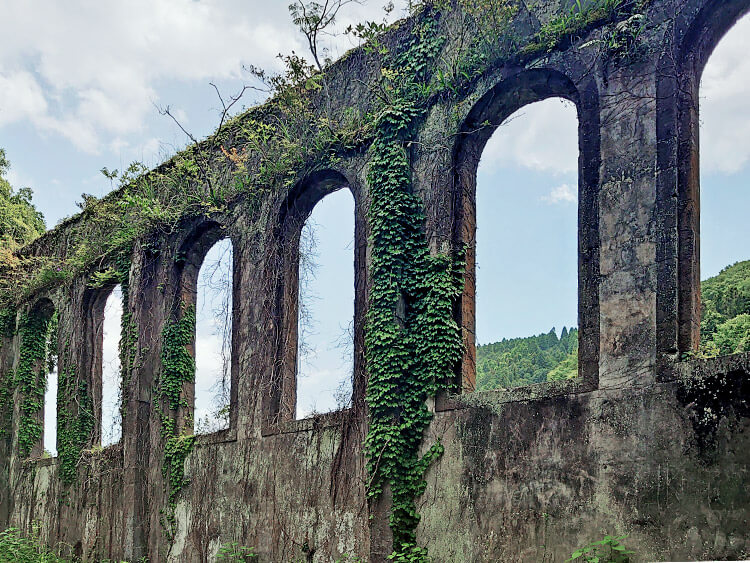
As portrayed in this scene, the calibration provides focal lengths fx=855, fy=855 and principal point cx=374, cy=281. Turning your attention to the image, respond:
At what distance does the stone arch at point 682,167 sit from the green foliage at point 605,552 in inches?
63.2

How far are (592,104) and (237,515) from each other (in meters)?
6.75

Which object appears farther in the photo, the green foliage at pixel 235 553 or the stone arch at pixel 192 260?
the stone arch at pixel 192 260

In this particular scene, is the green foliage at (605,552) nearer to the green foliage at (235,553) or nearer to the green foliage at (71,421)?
the green foliage at (235,553)

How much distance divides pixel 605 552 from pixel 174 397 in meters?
7.58

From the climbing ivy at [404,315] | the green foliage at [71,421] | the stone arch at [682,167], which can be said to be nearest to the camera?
the stone arch at [682,167]

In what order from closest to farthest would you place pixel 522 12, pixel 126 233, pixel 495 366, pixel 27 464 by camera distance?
pixel 522 12
pixel 126 233
pixel 27 464
pixel 495 366

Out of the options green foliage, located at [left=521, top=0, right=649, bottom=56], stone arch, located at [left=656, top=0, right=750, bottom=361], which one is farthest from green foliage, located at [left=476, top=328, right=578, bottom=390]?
stone arch, located at [left=656, top=0, right=750, bottom=361]

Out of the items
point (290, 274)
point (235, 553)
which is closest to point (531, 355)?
point (290, 274)

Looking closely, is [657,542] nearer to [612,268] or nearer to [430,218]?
[612,268]

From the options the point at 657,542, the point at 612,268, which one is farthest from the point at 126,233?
the point at 657,542

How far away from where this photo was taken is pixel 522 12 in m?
9.11

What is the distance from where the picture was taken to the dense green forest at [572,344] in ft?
44.9

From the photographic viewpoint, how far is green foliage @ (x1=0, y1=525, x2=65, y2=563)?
13.7 m

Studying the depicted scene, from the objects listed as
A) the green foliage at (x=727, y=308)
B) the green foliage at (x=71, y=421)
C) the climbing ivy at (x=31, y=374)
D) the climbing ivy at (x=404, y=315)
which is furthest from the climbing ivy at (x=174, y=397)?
the green foliage at (x=727, y=308)
